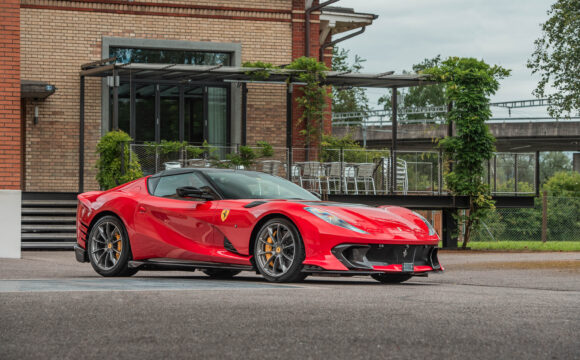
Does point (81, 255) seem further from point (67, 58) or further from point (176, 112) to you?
point (176, 112)

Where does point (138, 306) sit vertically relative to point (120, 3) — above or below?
below

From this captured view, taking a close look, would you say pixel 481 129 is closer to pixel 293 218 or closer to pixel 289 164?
pixel 289 164

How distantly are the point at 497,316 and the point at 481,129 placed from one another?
16.1 m

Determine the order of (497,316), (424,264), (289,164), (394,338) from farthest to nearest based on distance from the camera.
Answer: (289,164), (424,264), (497,316), (394,338)

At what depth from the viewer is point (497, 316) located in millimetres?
5938

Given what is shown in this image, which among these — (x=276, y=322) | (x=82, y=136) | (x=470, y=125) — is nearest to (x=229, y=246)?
(x=276, y=322)

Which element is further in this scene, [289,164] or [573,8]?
[573,8]

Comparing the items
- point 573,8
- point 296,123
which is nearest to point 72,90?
point 296,123

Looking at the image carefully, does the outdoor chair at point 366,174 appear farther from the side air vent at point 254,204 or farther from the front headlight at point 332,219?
the front headlight at point 332,219

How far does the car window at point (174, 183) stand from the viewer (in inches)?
398

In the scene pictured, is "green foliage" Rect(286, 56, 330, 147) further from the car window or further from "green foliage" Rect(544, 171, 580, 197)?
Result: "green foliage" Rect(544, 171, 580, 197)

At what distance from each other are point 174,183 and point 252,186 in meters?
0.94

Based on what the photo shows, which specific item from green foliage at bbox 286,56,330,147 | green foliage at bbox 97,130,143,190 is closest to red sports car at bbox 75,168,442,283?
green foliage at bbox 97,130,143,190

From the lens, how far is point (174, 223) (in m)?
9.85
